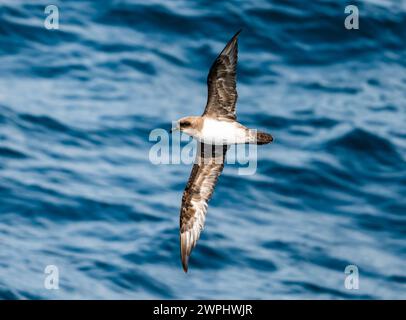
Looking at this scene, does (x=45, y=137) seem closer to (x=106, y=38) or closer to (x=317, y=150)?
(x=106, y=38)

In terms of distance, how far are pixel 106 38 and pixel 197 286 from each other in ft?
24.8

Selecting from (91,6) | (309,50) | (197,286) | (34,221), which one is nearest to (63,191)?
(34,221)

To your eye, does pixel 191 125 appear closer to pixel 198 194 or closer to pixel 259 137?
pixel 259 137

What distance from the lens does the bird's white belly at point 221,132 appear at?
11.0 m

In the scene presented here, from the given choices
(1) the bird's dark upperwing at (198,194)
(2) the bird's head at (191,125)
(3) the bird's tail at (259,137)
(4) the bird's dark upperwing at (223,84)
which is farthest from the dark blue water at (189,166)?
(3) the bird's tail at (259,137)

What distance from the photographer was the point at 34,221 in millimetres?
16578

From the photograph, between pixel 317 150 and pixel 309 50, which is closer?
pixel 317 150

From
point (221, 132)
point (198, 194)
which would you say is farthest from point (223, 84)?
point (198, 194)

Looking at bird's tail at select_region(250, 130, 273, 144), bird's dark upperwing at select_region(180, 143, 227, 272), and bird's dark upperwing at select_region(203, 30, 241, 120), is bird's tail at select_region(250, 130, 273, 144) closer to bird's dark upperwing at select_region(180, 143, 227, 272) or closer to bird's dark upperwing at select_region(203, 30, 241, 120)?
bird's dark upperwing at select_region(203, 30, 241, 120)

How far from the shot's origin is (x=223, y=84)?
36.8 ft

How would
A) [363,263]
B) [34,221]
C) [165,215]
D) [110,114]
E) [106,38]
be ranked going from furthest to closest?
[106,38], [110,114], [363,263], [165,215], [34,221]

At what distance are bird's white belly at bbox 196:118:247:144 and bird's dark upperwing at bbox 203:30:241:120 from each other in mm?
106

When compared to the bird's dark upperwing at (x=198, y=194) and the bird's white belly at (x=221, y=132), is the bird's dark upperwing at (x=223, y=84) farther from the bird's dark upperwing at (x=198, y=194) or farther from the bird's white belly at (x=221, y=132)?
the bird's dark upperwing at (x=198, y=194)

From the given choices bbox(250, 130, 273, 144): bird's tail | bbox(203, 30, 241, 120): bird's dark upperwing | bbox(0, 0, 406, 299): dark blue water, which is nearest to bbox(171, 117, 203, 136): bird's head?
bbox(203, 30, 241, 120): bird's dark upperwing
